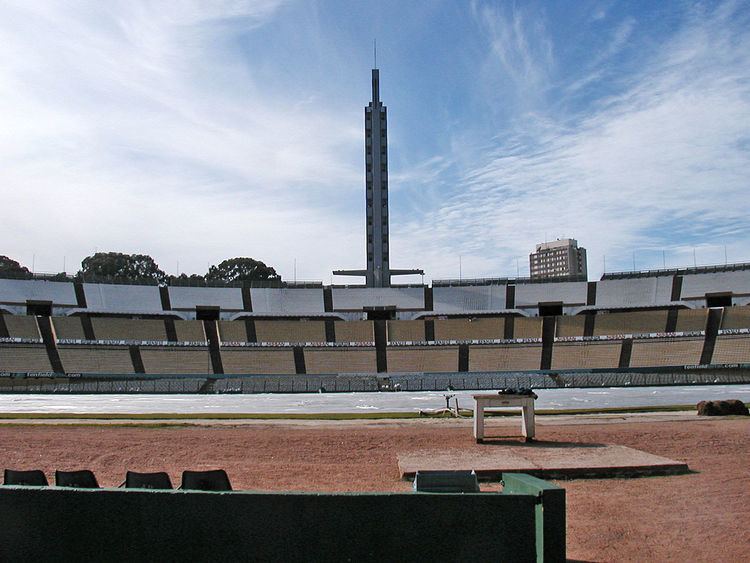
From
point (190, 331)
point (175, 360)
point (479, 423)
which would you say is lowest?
point (175, 360)

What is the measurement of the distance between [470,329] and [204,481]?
57592mm

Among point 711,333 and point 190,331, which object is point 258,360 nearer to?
point 190,331

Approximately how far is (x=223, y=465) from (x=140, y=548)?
8.83 meters

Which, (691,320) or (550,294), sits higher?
(550,294)

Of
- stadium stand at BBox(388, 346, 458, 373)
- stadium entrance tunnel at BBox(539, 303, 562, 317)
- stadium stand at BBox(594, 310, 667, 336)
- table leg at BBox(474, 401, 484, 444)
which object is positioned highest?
table leg at BBox(474, 401, 484, 444)

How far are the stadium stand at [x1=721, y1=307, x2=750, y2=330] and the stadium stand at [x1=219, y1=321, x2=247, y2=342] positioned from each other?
4774 cm

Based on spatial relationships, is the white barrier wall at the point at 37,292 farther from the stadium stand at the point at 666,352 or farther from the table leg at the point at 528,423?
the table leg at the point at 528,423

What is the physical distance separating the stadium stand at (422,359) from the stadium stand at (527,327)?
24.2 ft

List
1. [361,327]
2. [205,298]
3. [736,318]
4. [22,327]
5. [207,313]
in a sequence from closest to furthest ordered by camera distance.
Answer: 1. [22,327]
2. [736,318]
3. [361,327]
4. [207,313]
5. [205,298]

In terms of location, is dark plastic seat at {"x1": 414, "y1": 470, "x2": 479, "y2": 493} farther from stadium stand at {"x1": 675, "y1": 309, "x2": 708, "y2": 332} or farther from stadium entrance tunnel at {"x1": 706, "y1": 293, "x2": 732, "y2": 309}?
stadium entrance tunnel at {"x1": 706, "y1": 293, "x2": 732, "y2": 309}

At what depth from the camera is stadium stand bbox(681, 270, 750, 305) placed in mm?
61656

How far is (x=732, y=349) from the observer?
53188mm

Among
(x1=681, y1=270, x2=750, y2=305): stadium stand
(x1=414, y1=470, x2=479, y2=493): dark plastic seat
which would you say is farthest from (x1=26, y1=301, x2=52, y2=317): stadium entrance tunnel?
(x1=681, y1=270, x2=750, y2=305): stadium stand

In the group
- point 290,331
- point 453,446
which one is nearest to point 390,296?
point 290,331
